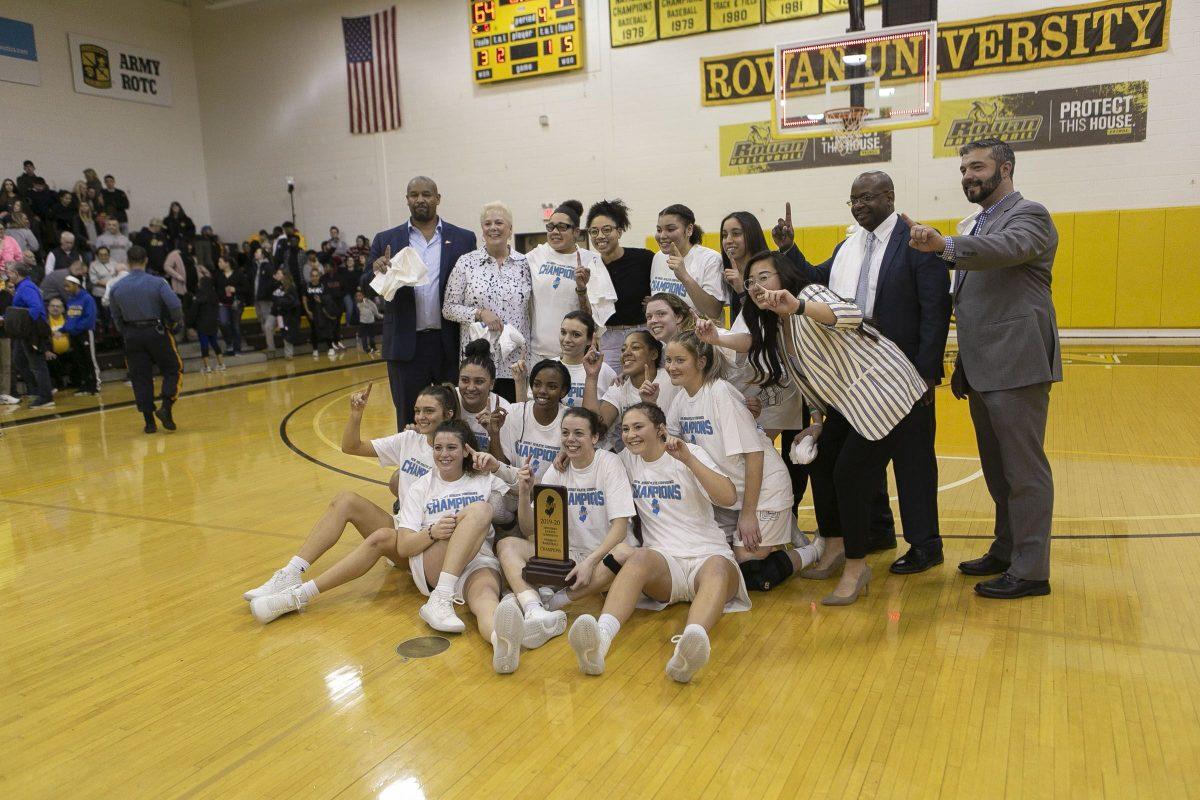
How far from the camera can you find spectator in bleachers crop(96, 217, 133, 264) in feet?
47.5

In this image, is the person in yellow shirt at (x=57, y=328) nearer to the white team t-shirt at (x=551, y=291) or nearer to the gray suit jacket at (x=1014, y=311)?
the white team t-shirt at (x=551, y=291)

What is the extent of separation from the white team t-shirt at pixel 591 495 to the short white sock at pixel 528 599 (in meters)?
0.32

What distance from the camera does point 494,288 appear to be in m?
5.05

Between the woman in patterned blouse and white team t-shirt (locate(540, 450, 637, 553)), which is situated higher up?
the woman in patterned blouse

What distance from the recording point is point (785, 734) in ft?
8.98

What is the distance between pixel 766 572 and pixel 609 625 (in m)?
0.99

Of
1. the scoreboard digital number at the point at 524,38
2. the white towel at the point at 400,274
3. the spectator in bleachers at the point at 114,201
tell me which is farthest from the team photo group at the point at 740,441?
the spectator in bleachers at the point at 114,201

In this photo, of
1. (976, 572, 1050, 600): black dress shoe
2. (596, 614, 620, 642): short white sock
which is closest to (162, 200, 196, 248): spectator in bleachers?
(596, 614, 620, 642): short white sock

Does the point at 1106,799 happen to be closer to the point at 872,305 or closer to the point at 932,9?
the point at 872,305

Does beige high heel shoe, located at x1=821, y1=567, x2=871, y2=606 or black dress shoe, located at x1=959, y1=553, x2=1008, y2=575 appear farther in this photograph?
black dress shoe, located at x1=959, y1=553, x2=1008, y2=575

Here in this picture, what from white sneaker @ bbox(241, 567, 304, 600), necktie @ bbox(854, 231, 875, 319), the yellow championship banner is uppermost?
the yellow championship banner

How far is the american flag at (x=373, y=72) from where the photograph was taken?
17031 mm

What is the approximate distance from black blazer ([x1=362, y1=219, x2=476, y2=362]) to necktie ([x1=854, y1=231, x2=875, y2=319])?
2.37 metres

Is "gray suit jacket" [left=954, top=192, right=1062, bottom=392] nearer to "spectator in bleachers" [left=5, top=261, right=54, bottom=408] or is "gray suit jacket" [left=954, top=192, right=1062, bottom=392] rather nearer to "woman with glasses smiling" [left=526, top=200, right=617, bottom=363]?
"woman with glasses smiling" [left=526, top=200, right=617, bottom=363]
